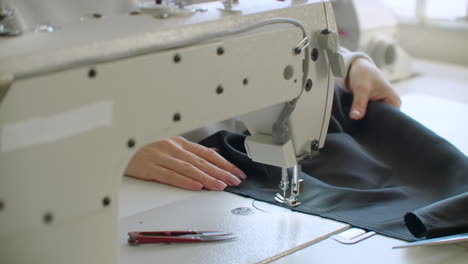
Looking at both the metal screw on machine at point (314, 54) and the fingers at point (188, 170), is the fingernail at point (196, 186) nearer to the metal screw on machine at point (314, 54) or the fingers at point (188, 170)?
the fingers at point (188, 170)

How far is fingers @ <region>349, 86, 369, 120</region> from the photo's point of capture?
5.44ft

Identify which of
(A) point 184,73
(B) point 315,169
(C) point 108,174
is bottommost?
(B) point 315,169

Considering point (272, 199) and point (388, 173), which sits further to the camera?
point (388, 173)

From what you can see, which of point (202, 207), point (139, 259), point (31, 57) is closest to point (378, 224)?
Result: point (202, 207)

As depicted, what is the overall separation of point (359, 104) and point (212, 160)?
42cm

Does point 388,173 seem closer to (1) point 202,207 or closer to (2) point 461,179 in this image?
(2) point 461,179

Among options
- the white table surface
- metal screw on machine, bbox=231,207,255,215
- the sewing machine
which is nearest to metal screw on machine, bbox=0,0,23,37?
the sewing machine

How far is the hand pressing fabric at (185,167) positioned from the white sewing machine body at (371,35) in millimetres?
1205

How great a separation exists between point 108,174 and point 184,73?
18cm

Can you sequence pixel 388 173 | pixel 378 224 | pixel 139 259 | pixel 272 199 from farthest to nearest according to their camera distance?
pixel 388 173 → pixel 272 199 → pixel 378 224 → pixel 139 259

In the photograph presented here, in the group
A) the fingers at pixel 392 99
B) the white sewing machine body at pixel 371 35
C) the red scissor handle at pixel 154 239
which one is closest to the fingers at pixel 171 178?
the red scissor handle at pixel 154 239

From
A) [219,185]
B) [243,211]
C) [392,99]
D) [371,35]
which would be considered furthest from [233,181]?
[371,35]

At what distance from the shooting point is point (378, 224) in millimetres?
1237

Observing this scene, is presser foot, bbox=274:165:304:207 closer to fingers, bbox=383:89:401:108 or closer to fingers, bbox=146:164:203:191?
fingers, bbox=146:164:203:191
